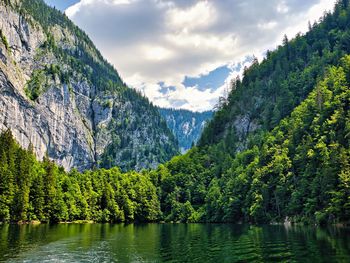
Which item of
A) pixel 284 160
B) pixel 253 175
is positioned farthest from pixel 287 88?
pixel 284 160

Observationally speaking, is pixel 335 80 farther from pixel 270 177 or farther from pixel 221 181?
pixel 221 181

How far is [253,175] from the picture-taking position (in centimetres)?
12656

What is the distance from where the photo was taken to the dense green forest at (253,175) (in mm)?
95812

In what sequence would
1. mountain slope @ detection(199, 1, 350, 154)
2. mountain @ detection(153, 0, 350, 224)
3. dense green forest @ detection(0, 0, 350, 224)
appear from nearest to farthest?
mountain @ detection(153, 0, 350, 224)
dense green forest @ detection(0, 0, 350, 224)
mountain slope @ detection(199, 1, 350, 154)

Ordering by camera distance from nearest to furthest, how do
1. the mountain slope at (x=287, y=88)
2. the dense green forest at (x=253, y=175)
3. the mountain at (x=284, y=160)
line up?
the mountain at (x=284, y=160), the dense green forest at (x=253, y=175), the mountain slope at (x=287, y=88)

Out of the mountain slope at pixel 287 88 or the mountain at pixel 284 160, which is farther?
the mountain slope at pixel 287 88

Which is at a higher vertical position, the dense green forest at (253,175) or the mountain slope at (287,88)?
the mountain slope at (287,88)

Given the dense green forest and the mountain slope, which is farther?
the mountain slope

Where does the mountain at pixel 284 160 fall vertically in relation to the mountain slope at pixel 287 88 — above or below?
Result: below

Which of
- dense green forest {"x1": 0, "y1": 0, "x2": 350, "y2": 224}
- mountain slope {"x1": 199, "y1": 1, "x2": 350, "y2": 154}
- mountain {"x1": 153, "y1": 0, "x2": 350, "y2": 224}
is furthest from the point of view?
mountain slope {"x1": 199, "y1": 1, "x2": 350, "y2": 154}

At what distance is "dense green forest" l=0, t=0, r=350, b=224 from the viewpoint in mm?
95812

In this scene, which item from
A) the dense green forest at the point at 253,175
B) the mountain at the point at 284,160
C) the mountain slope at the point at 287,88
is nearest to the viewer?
the mountain at the point at 284,160

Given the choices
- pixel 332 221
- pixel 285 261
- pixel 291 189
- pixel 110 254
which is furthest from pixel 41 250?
pixel 291 189

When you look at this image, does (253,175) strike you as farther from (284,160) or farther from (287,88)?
(287,88)
